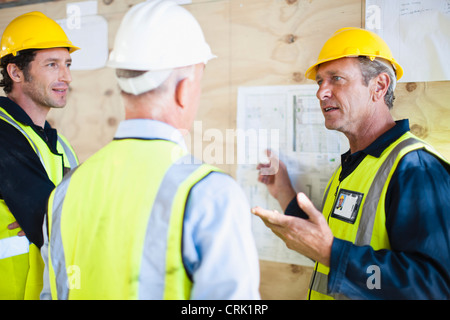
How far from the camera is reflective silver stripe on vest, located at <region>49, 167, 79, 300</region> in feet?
2.80

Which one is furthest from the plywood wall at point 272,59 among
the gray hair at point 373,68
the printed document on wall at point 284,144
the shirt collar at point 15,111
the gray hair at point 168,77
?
the gray hair at point 168,77

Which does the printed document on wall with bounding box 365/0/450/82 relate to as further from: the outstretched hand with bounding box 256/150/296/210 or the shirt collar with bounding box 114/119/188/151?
the shirt collar with bounding box 114/119/188/151

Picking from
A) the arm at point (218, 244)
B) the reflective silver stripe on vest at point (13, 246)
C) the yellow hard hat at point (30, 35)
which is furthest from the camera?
the yellow hard hat at point (30, 35)

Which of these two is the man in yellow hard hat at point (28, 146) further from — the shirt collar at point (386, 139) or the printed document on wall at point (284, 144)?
the shirt collar at point (386, 139)

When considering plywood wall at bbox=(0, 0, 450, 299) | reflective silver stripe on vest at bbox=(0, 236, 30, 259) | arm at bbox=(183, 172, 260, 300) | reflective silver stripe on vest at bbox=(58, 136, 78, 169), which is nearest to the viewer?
arm at bbox=(183, 172, 260, 300)

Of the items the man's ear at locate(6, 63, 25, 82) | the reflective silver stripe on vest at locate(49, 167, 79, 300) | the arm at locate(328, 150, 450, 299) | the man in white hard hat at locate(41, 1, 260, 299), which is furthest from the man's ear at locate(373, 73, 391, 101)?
the man's ear at locate(6, 63, 25, 82)

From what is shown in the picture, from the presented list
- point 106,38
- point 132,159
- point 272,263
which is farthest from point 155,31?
point 106,38

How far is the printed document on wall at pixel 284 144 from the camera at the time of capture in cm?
168

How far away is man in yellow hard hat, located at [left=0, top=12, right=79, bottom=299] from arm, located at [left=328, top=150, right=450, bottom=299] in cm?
101

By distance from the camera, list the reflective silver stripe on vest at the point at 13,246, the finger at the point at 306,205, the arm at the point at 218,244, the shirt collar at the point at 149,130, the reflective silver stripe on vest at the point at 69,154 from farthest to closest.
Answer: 1. the reflective silver stripe on vest at the point at 69,154
2. the reflective silver stripe on vest at the point at 13,246
3. the finger at the point at 306,205
4. the shirt collar at the point at 149,130
5. the arm at the point at 218,244

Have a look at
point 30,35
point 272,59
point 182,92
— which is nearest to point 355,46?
point 272,59

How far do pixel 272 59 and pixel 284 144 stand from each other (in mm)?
411

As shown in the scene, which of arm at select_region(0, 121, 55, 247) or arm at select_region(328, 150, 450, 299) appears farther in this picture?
arm at select_region(0, 121, 55, 247)

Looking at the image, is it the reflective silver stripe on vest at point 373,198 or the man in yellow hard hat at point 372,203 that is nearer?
the man in yellow hard hat at point 372,203
